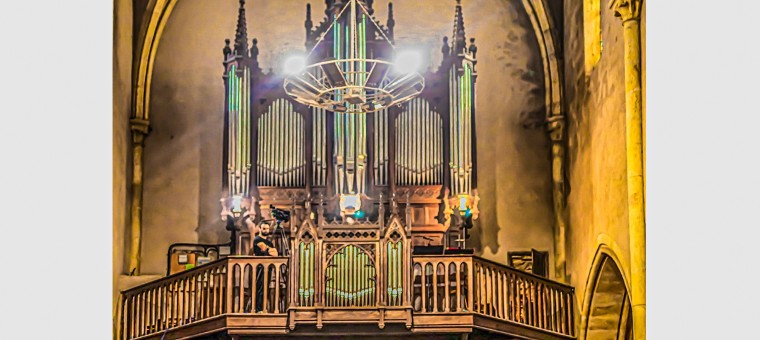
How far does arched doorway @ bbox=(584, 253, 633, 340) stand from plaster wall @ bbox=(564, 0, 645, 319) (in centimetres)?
40

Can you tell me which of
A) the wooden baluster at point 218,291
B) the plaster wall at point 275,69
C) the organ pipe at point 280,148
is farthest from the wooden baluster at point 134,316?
the organ pipe at point 280,148

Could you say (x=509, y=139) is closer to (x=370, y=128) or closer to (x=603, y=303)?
(x=370, y=128)

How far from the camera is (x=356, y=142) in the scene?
77.9ft

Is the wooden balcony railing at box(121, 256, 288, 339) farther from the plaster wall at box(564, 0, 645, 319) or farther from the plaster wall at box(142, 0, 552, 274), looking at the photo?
the plaster wall at box(564, 0, 645, 319)

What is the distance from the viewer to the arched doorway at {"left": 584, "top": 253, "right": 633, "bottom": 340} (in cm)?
2148

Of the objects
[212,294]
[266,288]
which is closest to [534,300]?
[266,288]

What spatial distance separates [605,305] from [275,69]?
788 centimetres

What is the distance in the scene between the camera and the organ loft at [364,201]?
69.8 ft

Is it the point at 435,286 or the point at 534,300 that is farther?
the point at 534,300

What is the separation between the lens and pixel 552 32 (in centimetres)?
2531

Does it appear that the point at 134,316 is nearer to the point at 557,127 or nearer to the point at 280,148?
the point at 280,148

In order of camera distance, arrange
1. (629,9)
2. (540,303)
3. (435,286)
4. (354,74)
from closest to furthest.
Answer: (629,9) → (435,286) → (540,303) → (354,74)

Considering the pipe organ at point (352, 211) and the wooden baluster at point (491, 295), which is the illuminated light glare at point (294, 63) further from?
the wooden baluster at point (491, 295)

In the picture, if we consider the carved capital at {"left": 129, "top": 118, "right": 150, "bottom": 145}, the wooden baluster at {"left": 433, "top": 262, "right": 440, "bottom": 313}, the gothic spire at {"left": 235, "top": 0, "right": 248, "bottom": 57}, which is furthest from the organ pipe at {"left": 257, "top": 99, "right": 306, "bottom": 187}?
the wooden baluster at {"left": 433, "top": 262, "right": 440, "bottom": 313}
